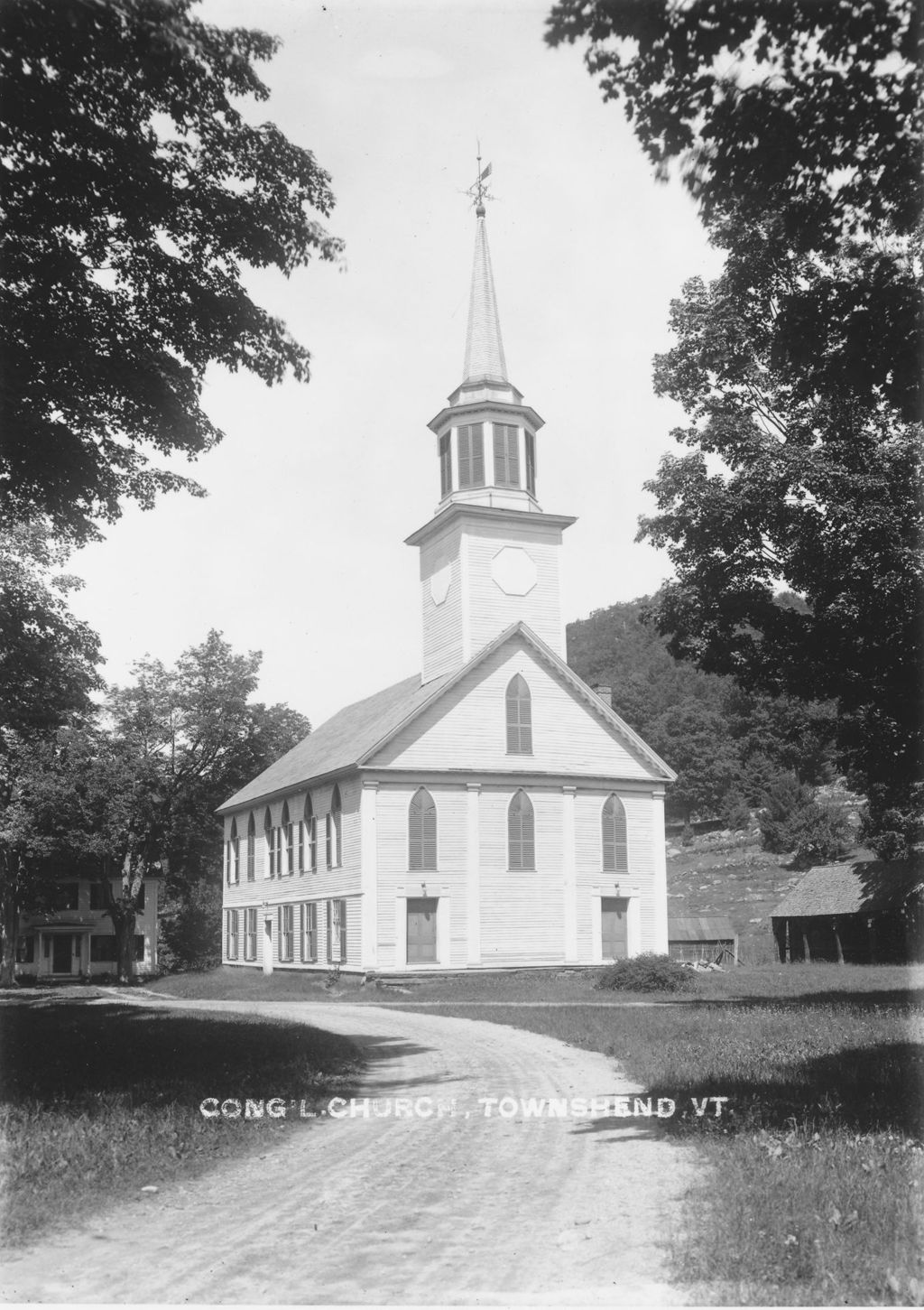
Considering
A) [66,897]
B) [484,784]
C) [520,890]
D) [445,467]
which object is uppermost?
[445,467]

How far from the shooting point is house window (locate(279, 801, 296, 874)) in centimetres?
4434

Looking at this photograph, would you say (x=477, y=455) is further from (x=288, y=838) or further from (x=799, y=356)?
(x=799, y=356)

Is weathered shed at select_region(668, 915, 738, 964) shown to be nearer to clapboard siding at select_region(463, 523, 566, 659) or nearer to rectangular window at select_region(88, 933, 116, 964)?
clapboard siding at select_region(463, 523, 566, 659)

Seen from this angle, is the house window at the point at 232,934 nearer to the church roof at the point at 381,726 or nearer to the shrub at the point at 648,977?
the church roof at the point at 381,726

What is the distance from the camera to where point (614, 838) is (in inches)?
1582

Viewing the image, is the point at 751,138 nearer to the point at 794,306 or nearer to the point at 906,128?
the point at 906,128

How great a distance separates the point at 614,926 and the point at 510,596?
1133cm

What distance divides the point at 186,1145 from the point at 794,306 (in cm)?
873

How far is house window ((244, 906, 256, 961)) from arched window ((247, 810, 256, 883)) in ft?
4.34

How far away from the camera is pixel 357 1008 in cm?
2755

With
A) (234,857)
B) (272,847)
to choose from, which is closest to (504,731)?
(272,847)

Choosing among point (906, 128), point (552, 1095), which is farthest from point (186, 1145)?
point (906, 128)

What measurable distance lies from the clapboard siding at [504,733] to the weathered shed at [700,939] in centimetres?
1431

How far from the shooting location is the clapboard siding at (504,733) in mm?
38031
